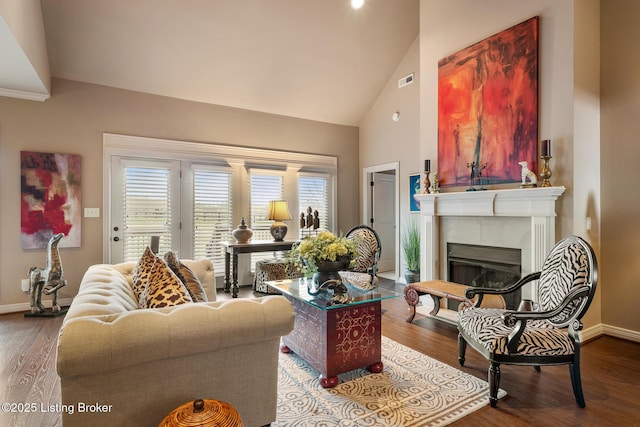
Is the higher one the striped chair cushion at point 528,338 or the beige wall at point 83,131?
the beige wall at point 83,131

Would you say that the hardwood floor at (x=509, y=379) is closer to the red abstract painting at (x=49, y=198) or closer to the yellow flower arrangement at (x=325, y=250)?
the red abstract painting at (x=49, y=198)

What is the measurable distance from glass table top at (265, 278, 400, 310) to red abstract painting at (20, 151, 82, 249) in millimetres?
3131

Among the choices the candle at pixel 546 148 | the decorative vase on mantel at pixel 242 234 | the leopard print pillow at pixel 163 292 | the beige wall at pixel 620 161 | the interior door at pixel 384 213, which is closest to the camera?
the leopard print pillow at pixel 163 292

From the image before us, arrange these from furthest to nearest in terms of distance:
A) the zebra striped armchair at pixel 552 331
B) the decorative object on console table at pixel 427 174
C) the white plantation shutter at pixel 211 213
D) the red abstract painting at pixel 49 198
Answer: the white plantation shutter at pixel 211 213
the decorative object on console table at pixel 427 174
the red abstract painting at pixel 49 198
the zebra striped armchair at pixel 552 331

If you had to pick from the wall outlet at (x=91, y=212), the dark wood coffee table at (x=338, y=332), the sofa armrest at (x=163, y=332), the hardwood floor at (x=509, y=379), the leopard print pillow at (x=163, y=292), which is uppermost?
the wall outlet at (x=91, y=212)

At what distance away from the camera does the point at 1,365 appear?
2.70 m

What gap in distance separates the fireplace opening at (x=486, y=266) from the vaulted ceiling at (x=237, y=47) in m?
3.35

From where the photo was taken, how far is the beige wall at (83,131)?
13.1 feet

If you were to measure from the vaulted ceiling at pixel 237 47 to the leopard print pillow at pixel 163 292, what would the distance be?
142 inches

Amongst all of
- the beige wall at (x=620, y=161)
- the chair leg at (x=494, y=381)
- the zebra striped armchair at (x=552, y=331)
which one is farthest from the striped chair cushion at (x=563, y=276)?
the beige wall at (x=620, y=161)

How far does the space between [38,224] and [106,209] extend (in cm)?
74

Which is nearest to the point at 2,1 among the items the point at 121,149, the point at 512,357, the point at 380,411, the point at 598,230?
the point at 121,149

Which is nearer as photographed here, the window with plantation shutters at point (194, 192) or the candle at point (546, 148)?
the candle at point (546, 148)

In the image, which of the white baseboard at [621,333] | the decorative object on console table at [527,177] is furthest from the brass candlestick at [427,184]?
the white baseboard at [621,333]
